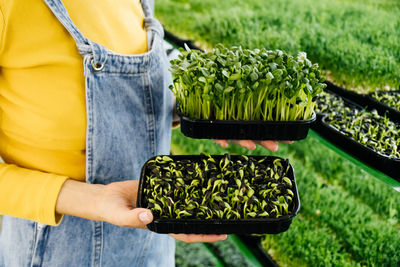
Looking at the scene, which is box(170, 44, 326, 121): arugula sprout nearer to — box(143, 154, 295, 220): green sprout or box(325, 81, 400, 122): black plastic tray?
box(143, 154, 295, 220): green sprout

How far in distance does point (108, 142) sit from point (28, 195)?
24cm

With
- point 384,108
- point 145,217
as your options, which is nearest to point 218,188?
point 145,217

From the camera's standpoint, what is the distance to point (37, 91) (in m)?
0.90

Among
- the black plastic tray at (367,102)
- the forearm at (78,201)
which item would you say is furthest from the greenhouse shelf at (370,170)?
the forearm at (78,201)

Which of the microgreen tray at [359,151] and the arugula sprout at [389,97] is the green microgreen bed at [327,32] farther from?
the microgreen tray at [359,151]

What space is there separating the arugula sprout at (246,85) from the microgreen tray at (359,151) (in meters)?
0.26

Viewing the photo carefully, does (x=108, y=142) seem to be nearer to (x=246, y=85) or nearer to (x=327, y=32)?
(x=246, y=85)

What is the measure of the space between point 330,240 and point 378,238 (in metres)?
0.22

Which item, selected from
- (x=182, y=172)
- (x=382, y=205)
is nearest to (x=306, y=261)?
(x=382, y=205)

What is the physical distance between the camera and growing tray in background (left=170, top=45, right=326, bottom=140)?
0.99m

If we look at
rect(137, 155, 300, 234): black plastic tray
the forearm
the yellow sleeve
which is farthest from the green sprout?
the yellow sleeve

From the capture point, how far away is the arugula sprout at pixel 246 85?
3.24 ft

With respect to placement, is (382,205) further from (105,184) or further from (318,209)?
(105,184)

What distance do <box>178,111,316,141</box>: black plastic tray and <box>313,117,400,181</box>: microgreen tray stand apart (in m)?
0.27
